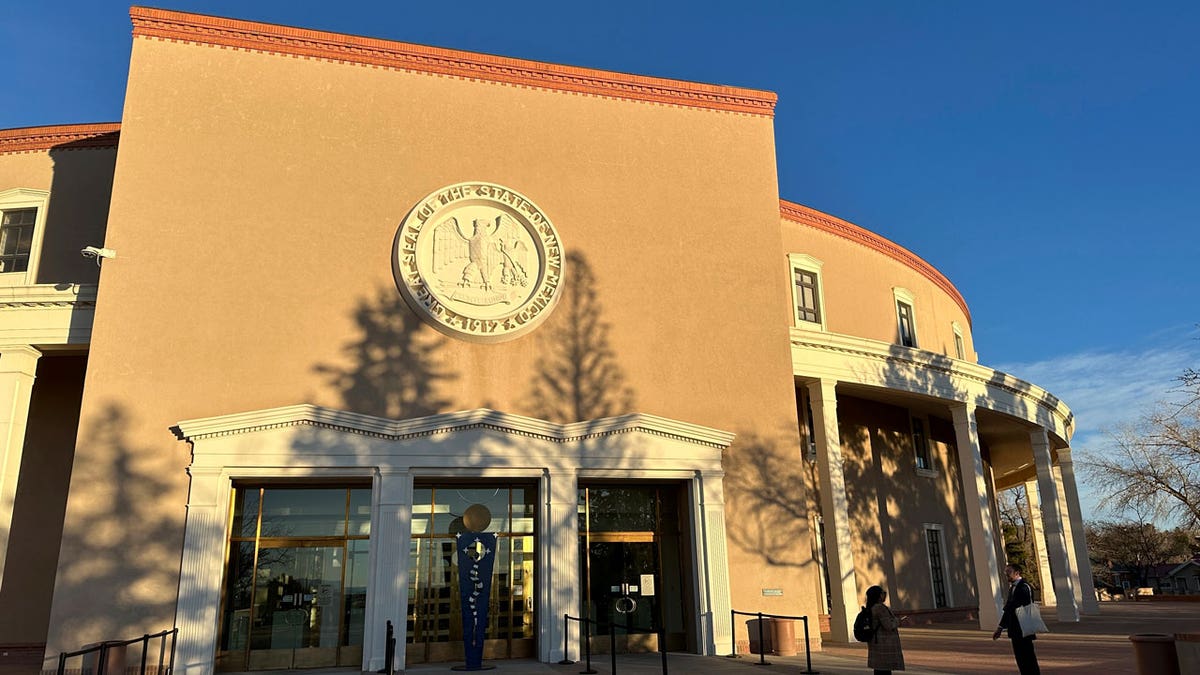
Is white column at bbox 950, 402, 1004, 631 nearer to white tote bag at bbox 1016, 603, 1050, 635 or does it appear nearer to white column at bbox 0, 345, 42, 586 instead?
white tote bag at bbox 1016, 603, 1050, 635

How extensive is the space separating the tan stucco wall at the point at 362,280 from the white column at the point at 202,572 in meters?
0.30

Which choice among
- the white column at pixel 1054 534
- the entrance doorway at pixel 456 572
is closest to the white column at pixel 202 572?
the entrance doorway at pixel 456 572

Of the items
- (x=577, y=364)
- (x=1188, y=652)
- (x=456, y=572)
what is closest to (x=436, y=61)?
(x=577, y=364)

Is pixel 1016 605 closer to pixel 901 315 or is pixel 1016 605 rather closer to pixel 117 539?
pixel 117 539

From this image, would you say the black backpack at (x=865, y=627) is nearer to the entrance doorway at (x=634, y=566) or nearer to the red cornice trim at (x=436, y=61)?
the entrance doorway at (x=634, y=566)

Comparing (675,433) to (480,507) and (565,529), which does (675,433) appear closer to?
(565,529)

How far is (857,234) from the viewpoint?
2481 centimetres

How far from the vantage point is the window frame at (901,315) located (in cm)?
2555

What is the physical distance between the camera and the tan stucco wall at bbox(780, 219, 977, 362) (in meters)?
23.4

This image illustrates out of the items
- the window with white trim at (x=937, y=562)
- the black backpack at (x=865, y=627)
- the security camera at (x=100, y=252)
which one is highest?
the security camera at (x=100, y=252)

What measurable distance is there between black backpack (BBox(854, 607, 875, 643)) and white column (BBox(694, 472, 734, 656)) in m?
5.42

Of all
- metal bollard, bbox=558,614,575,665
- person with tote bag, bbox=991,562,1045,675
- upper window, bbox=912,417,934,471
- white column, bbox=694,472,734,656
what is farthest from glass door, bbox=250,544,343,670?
upper window, bbox=912,417,934,471

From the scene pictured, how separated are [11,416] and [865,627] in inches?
573

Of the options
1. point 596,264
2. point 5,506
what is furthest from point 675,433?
point 5,506
